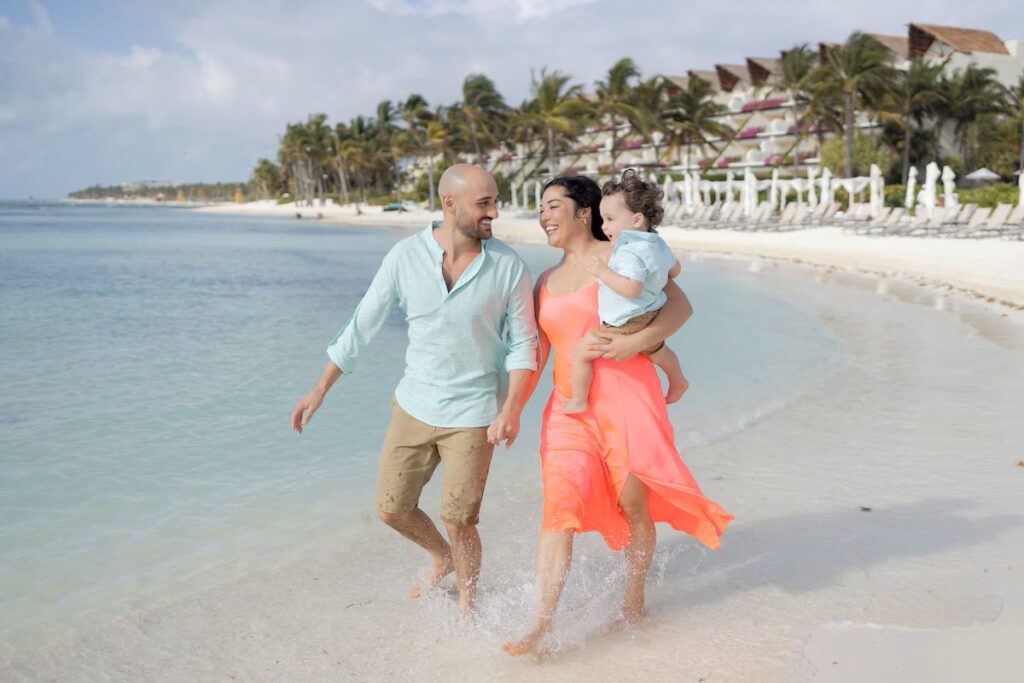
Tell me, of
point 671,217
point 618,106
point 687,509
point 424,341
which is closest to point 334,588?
point 424,341

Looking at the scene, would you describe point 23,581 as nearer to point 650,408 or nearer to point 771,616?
point 650,408

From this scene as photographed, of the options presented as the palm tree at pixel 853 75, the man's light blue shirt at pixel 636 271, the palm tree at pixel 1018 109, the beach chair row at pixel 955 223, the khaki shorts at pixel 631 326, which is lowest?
the beach chair row at pixel 955 223

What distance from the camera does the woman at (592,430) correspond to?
3.17 metres

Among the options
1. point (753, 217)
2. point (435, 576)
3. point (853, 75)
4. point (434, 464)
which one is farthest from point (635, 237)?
point (853, 75)

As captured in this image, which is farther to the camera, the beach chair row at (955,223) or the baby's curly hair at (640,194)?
the beach chair row at (955,223)

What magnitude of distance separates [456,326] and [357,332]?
16.6 inches

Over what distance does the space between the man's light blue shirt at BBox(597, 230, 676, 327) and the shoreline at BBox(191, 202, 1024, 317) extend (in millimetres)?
12078

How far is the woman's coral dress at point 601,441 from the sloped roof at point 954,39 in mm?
53096

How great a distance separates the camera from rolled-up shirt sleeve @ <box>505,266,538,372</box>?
10.6 ft

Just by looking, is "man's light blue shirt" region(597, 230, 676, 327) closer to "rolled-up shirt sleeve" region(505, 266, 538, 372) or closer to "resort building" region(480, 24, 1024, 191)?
"rolled-up shirt sleeve" region(505, 266, 538, 372)

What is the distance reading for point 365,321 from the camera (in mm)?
3359

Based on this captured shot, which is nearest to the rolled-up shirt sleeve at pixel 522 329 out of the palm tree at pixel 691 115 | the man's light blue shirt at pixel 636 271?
the man's light blue shirt at pixel 636 271

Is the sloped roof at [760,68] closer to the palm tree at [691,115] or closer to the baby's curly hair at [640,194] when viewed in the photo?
the palm tree at [691,115]

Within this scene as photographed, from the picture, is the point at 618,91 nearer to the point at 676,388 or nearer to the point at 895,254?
the point at 895,254
